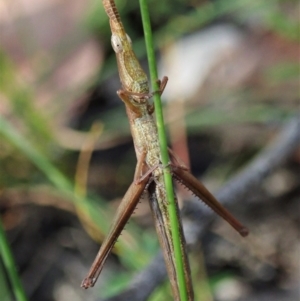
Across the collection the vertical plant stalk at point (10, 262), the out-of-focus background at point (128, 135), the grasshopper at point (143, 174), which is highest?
the out-of-focus background at point (128, 135)

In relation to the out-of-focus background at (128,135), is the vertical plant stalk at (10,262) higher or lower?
lower

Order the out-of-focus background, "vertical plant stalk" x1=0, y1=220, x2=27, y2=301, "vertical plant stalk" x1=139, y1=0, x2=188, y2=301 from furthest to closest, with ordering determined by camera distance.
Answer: the out-of-focus background, "vertical plant stalk" x1=0, y1=220, x2=27, y2=301, "vertical plant stalk" x1=139, y1=0, x2=188, y2=301

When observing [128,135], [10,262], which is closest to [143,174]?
[10,262]

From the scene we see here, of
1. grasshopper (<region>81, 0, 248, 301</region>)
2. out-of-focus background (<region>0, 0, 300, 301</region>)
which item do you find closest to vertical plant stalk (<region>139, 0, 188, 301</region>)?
grasshopper (<region>81, 0, 248, 301</region>)

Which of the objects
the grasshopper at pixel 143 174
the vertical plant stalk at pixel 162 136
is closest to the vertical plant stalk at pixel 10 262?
the grasshopper at pixel 143 174

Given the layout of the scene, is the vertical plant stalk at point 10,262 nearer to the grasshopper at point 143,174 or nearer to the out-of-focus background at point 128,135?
the grasshopper at point 143,174

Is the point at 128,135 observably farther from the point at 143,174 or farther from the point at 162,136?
the point at 162,136

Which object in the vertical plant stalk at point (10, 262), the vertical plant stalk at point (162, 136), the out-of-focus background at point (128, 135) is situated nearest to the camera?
the vertical plant stalk at point (162, 136)

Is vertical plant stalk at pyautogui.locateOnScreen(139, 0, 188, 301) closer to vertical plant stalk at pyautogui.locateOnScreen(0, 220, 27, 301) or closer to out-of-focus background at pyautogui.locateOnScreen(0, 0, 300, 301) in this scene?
vertical plant stalk at pyautogui.locateOnScreen(0, 220, 27, 301)

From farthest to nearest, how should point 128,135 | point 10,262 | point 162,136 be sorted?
point 128,135
point 10,262
point 162,136
